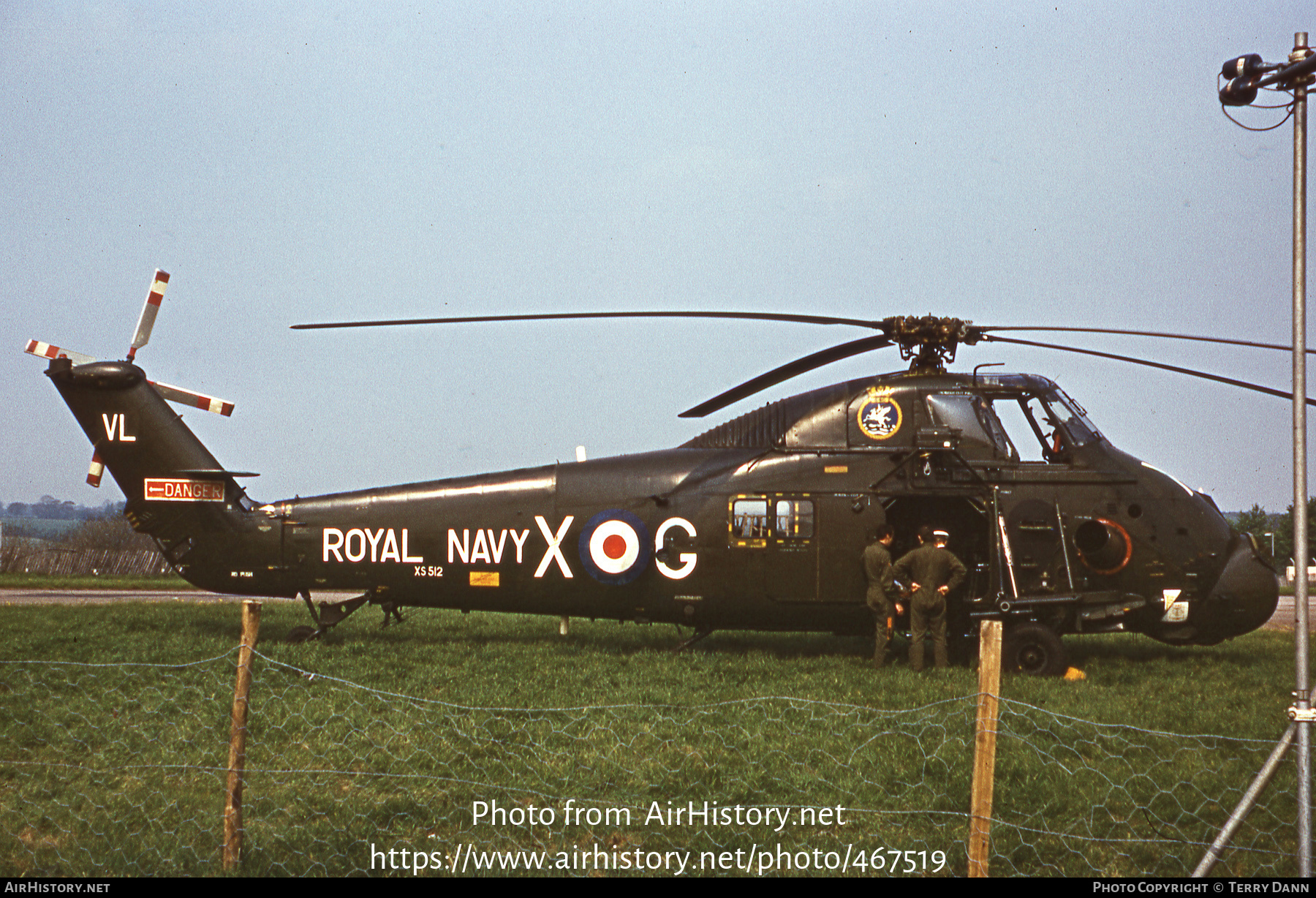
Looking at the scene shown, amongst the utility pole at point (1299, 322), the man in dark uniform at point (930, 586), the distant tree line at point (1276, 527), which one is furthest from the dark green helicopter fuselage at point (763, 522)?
the distant tree line at point (1276, 527)

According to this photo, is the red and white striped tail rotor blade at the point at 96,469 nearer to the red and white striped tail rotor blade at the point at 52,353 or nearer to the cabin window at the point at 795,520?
the red and white striped tail rotor blade at the point at 52,353

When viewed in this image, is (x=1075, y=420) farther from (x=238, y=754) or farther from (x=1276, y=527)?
(x=1276, y=527)

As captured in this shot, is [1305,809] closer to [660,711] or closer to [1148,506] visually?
[660,711]

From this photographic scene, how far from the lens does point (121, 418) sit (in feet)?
45.3

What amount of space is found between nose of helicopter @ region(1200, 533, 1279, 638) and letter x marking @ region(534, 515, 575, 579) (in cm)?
792

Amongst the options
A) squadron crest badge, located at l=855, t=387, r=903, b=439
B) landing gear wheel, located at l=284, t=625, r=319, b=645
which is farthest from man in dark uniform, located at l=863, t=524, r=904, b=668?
landing gear wheel, located at l=284, t=625, r=319, b=645

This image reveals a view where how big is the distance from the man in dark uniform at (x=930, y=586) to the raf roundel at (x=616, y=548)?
3.26 m

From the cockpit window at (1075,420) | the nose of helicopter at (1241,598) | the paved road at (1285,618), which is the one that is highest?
the cockpit window at (1075,420)

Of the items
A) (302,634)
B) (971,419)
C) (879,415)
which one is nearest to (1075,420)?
(971,419)

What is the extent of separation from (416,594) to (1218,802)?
31.7 ft

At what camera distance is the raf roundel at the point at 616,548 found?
12.9 m

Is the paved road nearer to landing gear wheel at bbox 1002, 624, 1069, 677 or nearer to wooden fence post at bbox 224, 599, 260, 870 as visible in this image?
landing gear wheel at bbox 1002, 624, 1069, 677

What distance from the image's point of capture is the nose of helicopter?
38.7 feet

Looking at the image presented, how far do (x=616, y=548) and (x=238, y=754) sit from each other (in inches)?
297
